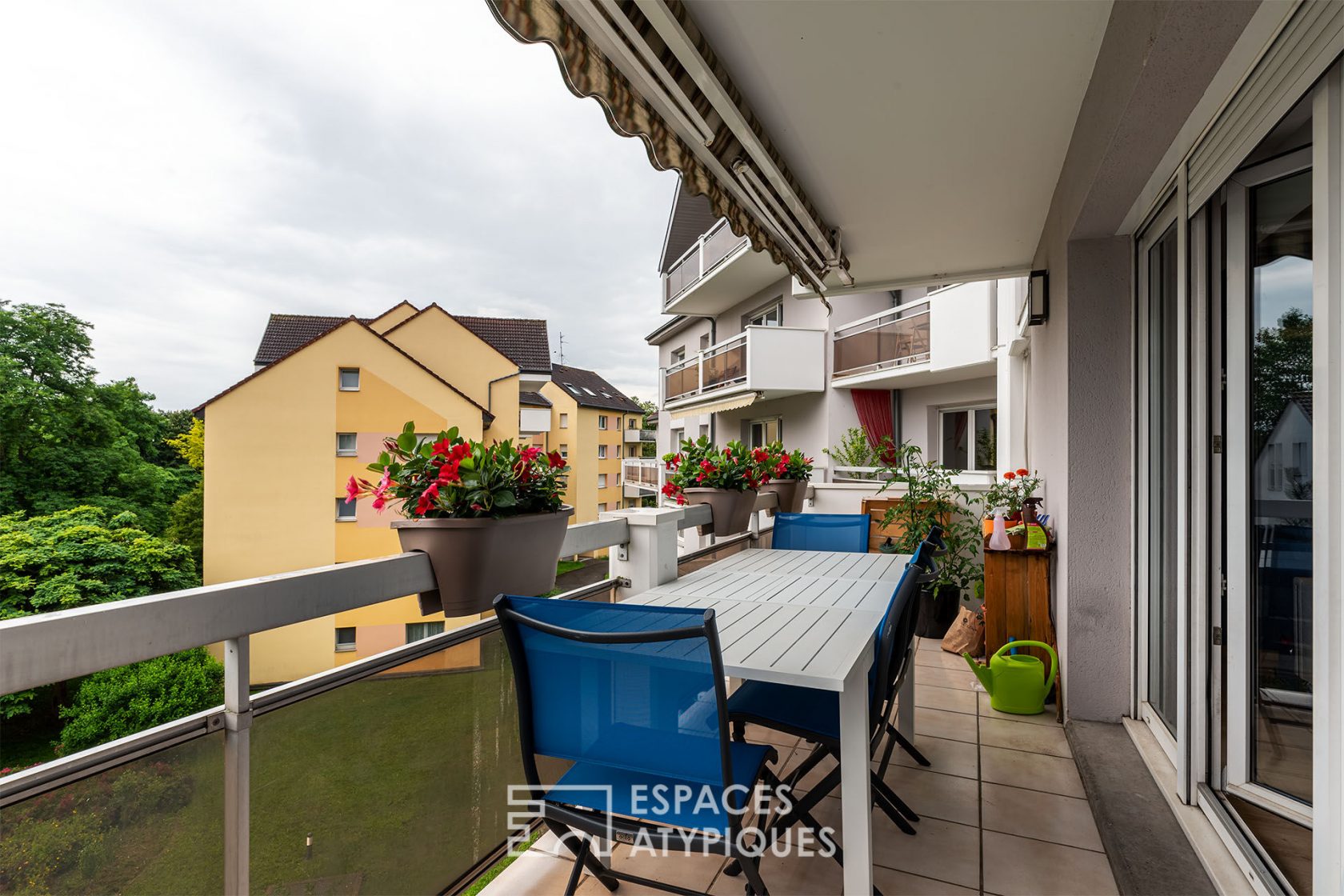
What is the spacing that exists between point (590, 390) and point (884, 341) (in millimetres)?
27479

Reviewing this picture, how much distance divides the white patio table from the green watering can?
68cm

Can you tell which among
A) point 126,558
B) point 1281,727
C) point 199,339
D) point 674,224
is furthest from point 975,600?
point 199,339

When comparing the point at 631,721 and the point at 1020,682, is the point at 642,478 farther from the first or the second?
the point at 631,721

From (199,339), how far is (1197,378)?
20794 millimetres

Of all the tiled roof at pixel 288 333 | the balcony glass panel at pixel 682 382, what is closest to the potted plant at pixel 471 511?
the balcony glass panel at pixel 682 382

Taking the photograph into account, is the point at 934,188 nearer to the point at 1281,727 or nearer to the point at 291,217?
the point at 1281,727

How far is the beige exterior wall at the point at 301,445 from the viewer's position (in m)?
15.2

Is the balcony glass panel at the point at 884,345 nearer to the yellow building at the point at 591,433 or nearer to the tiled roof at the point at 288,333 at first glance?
the tiled roof at the point at 288,333

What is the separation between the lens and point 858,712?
149 centimetres

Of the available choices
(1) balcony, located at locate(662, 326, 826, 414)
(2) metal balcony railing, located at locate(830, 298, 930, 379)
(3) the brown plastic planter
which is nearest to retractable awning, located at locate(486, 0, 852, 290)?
(3) the brown plastic planter

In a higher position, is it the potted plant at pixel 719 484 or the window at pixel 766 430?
the window at pixel 766 430

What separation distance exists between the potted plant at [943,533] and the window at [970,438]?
3052mm

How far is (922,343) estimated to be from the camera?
8.40 metres

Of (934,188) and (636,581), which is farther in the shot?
(934,188)
